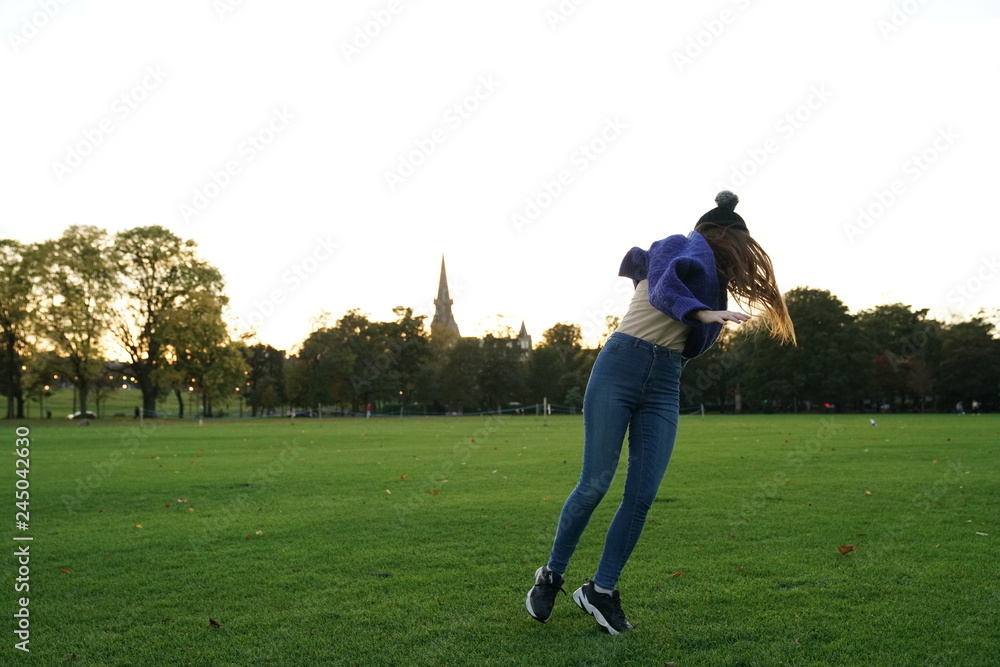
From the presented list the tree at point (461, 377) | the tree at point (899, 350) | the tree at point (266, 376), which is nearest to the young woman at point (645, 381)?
the tree at point (899, 350)

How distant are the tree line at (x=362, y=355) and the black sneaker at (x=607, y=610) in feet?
148

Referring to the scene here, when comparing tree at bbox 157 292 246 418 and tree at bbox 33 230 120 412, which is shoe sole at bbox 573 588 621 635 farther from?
tree at bbox 33 230 120 412

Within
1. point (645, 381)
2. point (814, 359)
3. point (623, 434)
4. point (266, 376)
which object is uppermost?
point (814, 359)

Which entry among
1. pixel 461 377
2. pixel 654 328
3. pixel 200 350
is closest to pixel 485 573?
pixel 654 328

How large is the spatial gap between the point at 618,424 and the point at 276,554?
3.11 m

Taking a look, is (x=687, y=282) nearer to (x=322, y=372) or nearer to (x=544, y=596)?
(x=544, y=596)

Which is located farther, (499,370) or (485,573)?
(499,370)

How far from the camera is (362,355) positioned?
74062mm

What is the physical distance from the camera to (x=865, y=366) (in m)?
63.8

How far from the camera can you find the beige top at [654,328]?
3725mm

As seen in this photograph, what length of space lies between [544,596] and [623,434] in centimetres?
94

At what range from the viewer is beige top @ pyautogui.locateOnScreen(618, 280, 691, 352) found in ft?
12.2

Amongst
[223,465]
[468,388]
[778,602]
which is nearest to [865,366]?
[468,388]

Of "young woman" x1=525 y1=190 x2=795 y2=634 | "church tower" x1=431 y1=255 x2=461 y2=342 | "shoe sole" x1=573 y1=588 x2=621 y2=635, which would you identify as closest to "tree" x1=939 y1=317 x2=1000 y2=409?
"young woman" x1=525 y1=190 x2=795 y2=634
